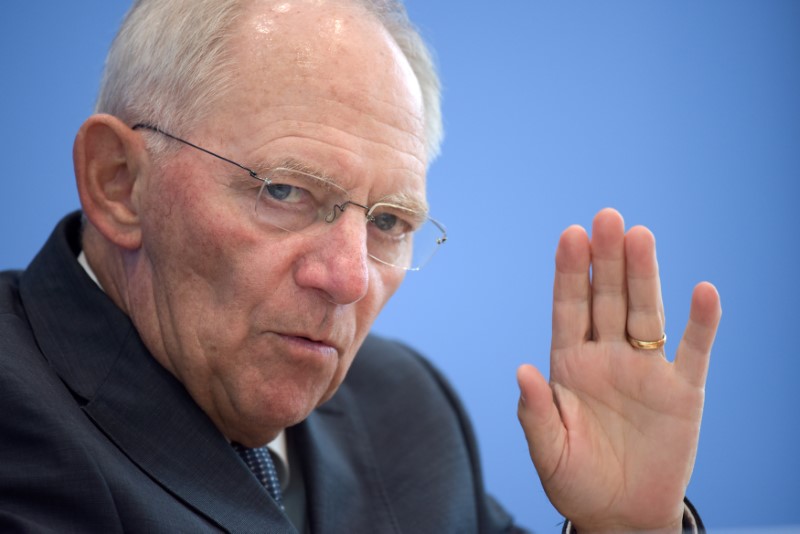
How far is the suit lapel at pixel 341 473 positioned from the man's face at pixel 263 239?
0.30m

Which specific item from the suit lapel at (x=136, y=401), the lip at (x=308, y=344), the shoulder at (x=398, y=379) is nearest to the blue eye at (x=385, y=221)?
the lip at (x=308, y=344)

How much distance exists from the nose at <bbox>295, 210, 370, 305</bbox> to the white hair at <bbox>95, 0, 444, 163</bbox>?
34 cm

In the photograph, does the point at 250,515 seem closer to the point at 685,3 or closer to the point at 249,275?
the point at 249,275

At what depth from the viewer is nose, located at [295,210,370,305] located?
1602mm

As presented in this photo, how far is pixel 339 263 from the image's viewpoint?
161 cm

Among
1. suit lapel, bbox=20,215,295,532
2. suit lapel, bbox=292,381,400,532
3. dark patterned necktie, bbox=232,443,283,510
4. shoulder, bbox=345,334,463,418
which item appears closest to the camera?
suit lapel, bbox=20,215,295,532

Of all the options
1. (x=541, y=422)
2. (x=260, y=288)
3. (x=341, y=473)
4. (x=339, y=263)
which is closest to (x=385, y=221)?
(x=339, y=263)

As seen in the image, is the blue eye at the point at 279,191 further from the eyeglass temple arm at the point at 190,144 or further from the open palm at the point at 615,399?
the open palm at the point at 615,399

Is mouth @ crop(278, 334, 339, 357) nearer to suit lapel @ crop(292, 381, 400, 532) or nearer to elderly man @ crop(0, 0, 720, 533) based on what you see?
elderly man @ crop(0, 0, 720, 533)

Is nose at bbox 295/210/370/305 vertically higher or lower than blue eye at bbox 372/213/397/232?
lower

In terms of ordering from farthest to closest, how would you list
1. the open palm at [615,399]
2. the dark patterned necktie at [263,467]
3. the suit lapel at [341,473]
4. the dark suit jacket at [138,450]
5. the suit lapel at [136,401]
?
the suit lapel at [341,473], the dark patterned necktie at [263,467], the open palm at [615,399], the suit lapel at [136,401], the dark suit jacket at [138,450]

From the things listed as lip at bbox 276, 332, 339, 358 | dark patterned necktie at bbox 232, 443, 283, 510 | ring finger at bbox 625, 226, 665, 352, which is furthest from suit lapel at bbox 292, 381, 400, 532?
ring finger at bbox 625, 226, 665, 352

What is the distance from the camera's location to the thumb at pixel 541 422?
1694 millimetres

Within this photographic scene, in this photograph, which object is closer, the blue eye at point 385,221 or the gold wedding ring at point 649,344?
the gold wedding ring at point 649,344
